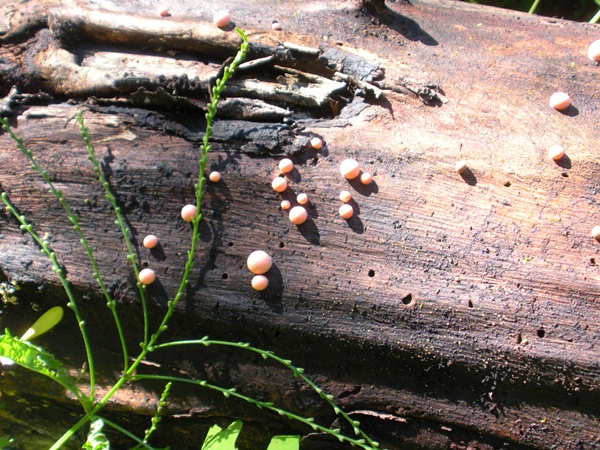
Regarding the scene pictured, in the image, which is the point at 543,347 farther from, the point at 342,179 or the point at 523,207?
the point at 342,179

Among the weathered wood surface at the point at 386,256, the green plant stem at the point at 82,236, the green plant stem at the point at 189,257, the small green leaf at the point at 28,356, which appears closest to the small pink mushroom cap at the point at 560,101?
the weathered wood surface at the point at 386,256

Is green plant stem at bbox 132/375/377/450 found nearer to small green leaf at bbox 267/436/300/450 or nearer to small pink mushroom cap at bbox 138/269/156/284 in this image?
small green leaf at bbox 267/436/300/450

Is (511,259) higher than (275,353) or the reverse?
higher

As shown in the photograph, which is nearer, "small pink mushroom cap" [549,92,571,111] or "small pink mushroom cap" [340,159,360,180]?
"small pink mushroom cap" [340,159,360,180]

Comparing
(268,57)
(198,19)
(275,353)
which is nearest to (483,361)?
(275,353)

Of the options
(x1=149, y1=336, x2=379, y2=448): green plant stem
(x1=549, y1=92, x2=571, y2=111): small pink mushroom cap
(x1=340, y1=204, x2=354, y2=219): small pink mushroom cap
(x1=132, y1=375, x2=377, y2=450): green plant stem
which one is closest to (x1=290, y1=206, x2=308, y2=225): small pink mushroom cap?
(x1=340, y1=204, x2=354, y2=219): small pink mushroom cap
